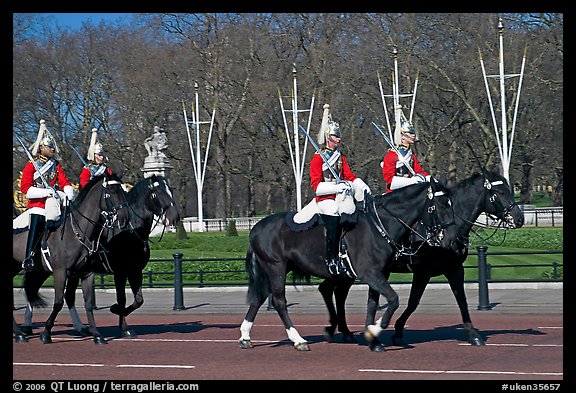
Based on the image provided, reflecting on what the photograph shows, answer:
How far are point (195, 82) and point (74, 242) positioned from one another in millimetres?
44880

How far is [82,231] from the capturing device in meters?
16.7

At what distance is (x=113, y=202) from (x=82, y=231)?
687 millimetres

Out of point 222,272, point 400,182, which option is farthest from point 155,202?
point 222,272

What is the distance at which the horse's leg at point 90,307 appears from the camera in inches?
652

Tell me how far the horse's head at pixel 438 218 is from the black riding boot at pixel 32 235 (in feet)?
21.0

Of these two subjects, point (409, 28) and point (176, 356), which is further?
point (409, 28)

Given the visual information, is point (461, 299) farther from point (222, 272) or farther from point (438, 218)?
point (222, 272)

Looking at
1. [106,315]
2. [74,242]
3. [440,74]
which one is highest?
[440,74]

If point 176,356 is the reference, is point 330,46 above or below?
above

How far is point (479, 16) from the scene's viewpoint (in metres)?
57.2

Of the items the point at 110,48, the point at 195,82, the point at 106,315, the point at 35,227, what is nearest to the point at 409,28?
the point at 195,82

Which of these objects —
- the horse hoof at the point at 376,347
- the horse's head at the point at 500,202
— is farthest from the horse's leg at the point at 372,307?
the horse's head at the point at 500,202

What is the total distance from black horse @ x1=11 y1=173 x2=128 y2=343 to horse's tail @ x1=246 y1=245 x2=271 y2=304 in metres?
2.39
